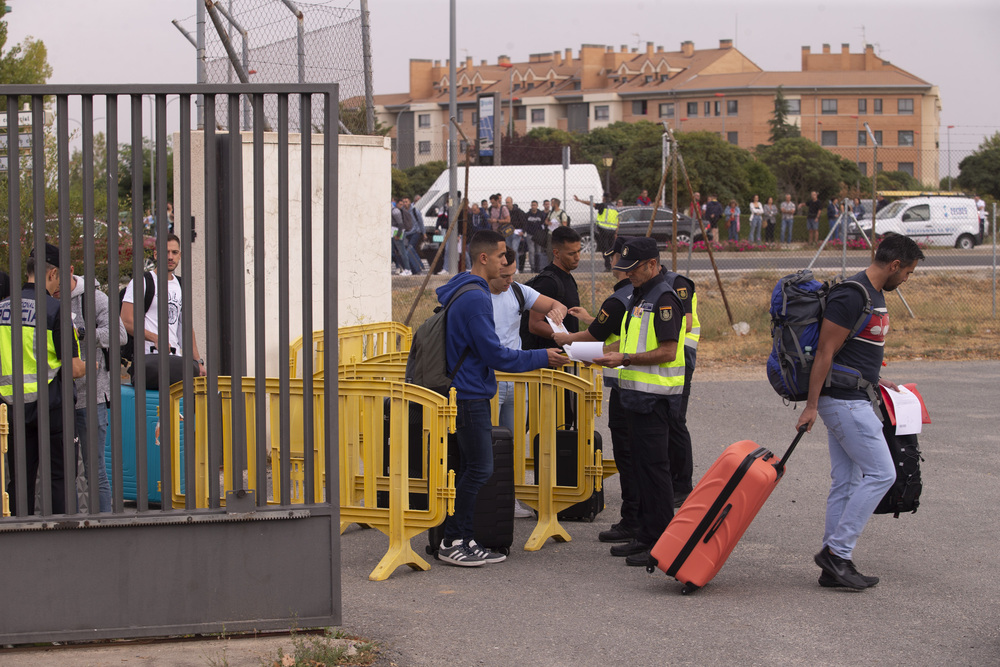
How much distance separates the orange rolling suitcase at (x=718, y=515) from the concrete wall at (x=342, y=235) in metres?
3.88

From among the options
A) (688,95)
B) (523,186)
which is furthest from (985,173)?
(523,186)

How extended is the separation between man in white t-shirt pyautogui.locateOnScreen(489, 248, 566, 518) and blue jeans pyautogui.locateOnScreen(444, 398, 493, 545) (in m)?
0.79

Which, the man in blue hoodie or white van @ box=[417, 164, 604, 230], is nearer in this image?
the man in blue hoodie

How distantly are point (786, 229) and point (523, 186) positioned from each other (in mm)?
7600

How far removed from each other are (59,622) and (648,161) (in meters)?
49.4

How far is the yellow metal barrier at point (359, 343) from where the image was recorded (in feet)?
25.1

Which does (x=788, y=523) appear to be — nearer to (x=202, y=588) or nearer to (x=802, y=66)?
(x=202, y=588)

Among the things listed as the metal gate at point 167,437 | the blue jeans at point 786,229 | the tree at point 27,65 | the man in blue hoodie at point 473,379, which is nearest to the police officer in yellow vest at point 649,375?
the man in blue hoodie at point 473,379

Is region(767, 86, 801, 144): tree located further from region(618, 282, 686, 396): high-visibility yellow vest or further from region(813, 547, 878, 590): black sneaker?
region(813, 547, 878, 590): black sneaker

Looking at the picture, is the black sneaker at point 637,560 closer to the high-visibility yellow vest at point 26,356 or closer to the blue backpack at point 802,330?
the blue backpack at point 802,330

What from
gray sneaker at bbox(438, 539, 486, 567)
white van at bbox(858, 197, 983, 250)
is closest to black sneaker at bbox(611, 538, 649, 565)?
gray sneaker at bbox(438, 539, 486, 567)

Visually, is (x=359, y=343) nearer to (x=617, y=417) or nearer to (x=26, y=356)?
(x=617, y=417)

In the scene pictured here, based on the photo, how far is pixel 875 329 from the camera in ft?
17.2

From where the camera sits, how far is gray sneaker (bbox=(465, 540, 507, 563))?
5754mm
